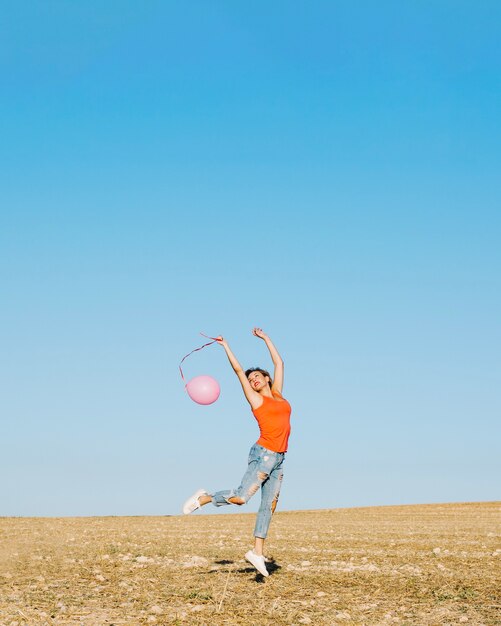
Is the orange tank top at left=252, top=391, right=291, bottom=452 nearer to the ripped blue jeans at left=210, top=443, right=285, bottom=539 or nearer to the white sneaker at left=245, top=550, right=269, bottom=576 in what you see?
the ripped blue jeans at left=210, top=443, right=285, bottom=539

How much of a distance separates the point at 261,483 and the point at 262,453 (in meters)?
0.51

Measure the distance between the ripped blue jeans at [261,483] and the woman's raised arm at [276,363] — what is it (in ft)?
3.25

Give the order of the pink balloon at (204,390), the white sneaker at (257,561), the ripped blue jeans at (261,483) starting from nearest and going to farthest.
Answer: the white sneaker at (257,561) < the ripped blue jeans at (261,483) < the pink balloon at (204,390)

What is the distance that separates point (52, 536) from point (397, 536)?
9.70 m

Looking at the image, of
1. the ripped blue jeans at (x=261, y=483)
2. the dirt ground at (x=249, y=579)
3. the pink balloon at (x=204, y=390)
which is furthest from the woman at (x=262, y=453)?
the dirt ground at (x=249, y=579)

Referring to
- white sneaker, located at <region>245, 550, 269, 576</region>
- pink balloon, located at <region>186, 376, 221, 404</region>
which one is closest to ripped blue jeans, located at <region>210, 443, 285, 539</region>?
white sneaker, located at <region>245, 550, 269, 576</region>

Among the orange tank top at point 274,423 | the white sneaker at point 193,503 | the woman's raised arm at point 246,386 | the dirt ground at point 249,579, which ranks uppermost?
the woman's raised arm at point 246,386

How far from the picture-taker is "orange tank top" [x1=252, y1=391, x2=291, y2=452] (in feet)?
Result: 40.5

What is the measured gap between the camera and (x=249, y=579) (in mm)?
12922

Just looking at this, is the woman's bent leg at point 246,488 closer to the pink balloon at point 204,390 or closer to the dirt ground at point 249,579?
the dirt ground at point 249,579

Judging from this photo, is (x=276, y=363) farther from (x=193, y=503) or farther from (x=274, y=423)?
(x=193, y=503)

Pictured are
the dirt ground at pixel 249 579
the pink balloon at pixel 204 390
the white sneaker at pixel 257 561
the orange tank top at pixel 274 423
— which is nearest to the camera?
the dirt ground at pixel 249 579

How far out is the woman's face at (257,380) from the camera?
12586mm

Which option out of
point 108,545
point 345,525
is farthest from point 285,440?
point 345,525
